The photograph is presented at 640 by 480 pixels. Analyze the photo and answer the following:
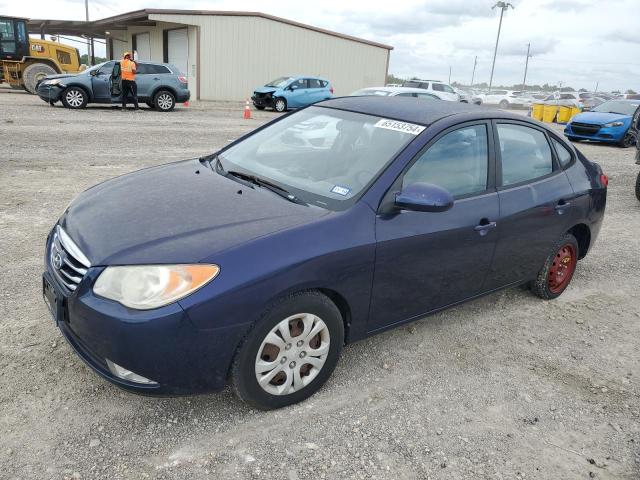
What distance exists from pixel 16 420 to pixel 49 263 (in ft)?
2.65

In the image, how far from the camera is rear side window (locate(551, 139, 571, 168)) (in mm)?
4262

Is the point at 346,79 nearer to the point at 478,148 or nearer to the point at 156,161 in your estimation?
the point at 156,161

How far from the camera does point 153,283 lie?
2385 mm

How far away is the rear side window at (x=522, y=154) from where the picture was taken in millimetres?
3715

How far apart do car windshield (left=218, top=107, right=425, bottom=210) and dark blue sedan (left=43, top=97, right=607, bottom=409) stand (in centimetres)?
1

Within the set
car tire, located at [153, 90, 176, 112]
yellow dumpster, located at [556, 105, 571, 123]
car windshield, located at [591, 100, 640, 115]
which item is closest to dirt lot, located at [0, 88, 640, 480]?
car tire, located at [153, 90, 176, 112]

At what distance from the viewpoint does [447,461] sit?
259 cm

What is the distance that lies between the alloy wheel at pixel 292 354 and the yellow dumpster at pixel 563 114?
2483 cm

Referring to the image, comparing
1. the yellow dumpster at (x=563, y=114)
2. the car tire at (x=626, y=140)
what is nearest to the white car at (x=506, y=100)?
the yellow dumpster at (x=563, y=114)

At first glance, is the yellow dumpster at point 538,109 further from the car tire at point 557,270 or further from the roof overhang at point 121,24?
the car tire at point 557,270

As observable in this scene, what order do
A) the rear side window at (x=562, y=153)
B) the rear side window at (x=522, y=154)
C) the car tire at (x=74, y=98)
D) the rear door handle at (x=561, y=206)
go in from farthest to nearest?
the car tire at (x=74, y=98) → the rear side window at (x=562, y=153) → the rear door handle at (x=561, y=206) → the rear side window at (x=522, y=154)

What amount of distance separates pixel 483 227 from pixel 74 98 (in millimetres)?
16147

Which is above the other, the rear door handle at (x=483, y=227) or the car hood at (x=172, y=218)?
the car hood at (x=172, y=218)

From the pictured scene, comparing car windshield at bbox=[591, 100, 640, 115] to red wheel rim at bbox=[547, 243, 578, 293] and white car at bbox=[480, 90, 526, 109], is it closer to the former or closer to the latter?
red wheel rim at bbox=[547, 243, 578, 293]
